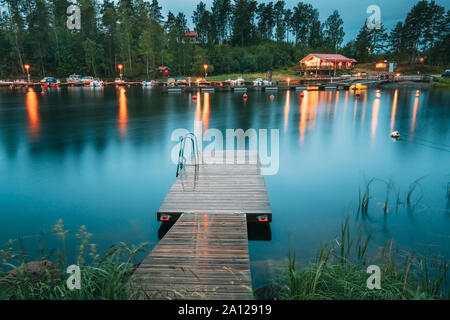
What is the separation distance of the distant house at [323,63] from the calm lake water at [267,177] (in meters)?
46.0

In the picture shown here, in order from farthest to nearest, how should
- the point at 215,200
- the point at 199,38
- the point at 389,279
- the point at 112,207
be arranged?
the point at 199,38 < the point at 112,207 < the point at 215,200 < the point at 389,279

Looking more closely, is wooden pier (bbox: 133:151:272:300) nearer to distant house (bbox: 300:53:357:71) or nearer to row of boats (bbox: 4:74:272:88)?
row of boats (bbox: 4:74:272:88)

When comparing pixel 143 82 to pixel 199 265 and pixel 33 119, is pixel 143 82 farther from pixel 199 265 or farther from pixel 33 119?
pixel 199 265

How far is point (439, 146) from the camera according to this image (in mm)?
16359

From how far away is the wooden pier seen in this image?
446 cm

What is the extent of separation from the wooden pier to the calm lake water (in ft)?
3.01

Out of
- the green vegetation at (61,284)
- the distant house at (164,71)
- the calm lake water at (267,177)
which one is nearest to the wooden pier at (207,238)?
the green vegetation at (61,284)

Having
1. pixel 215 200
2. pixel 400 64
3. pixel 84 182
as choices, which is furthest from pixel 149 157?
pixel 400 64

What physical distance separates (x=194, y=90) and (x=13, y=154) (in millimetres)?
38510

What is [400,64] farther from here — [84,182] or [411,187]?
[84,182]

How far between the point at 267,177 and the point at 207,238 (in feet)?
20.3

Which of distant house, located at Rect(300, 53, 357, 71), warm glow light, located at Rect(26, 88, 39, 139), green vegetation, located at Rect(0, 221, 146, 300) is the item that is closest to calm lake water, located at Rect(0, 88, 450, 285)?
warm glow light, located at Rect(26, 88, 39, 139)

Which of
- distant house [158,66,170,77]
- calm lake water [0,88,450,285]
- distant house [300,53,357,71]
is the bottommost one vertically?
calm lake water [0,88,450,285]

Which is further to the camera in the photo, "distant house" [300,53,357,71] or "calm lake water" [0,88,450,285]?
"distant house" [300,53,357,71]
